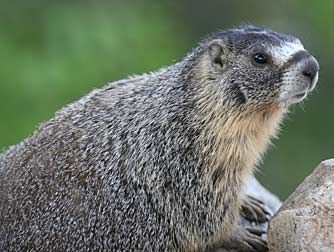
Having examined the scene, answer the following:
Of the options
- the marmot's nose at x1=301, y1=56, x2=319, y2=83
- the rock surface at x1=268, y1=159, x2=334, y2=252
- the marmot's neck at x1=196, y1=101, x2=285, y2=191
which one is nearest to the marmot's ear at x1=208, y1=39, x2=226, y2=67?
the marmot's neck at x1=196, y1=101, x2=285, y2=191

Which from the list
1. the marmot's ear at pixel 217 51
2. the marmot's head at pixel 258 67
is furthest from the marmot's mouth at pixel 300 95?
the marmot's ear at pixel 217 51

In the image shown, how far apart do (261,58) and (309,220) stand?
47.0 inches

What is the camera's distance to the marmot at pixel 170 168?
7.02 m

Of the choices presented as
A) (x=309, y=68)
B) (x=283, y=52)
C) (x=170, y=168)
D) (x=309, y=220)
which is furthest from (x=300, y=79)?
(x=170, y=168)

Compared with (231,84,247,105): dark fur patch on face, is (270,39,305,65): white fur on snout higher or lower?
higher

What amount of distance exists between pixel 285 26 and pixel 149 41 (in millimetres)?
3261

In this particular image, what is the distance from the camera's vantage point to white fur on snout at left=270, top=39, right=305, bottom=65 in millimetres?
6820

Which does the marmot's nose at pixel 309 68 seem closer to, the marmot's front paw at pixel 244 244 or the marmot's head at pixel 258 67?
the marmot's head at pixel 258 67

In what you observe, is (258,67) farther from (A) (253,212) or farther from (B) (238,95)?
(A) (253,212)

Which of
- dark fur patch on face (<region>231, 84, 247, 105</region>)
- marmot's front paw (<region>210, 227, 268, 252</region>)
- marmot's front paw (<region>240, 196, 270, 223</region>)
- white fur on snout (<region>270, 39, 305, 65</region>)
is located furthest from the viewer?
marmot's front paw (<region>240, 196, 270, 223</region>)

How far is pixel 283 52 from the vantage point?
6.84 meters

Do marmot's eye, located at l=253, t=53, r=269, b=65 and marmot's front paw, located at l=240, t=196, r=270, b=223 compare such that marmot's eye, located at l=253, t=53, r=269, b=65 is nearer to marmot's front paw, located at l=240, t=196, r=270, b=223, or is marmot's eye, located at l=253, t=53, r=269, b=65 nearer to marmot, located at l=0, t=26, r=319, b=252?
marmot, located at l=0, t=26, r=319, b=252

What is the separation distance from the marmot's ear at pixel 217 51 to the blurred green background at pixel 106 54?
2170mm

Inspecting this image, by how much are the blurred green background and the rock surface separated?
8.69 ft
